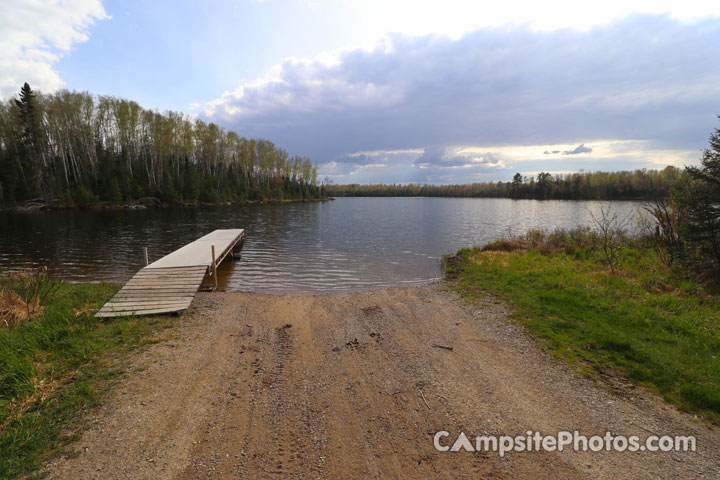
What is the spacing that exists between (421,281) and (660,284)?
8371 millimetres

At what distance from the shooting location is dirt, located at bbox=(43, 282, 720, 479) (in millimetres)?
3719

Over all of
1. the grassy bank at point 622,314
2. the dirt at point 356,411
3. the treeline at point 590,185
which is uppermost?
the treeline at point 590,185

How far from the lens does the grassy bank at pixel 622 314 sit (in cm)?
556

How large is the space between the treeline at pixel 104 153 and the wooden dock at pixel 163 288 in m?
52.9

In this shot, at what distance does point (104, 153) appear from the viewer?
58125 millimetres

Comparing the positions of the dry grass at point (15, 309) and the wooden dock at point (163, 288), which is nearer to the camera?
the dry grass at point (15, 309)

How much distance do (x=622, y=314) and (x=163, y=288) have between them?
13743mm

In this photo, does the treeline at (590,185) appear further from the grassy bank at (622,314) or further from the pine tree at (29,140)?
the pine tree at (29,140)

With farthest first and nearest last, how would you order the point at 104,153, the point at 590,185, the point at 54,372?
the point at 590,185, the point at 104,153, the point at 54,372

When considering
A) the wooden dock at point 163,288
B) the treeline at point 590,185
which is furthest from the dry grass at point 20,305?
the treeline at point 590,185

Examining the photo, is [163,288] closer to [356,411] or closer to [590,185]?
[356,411]

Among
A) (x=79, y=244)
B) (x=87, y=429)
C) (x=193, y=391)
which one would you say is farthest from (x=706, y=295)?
(x=79, y=244)

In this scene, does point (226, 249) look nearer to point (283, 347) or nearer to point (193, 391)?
point (283, 347)

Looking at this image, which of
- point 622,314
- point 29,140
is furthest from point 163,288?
point 29,140
